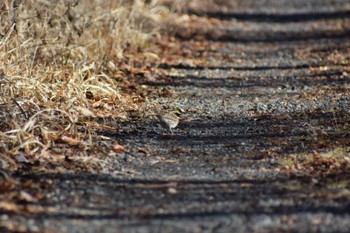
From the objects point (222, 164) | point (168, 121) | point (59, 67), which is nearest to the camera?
point (222, 164)

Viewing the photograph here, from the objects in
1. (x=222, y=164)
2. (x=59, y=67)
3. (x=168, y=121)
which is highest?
(x=59, y=67)

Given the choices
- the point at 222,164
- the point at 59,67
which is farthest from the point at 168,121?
the point at 59,67

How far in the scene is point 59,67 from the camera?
7.16 metres

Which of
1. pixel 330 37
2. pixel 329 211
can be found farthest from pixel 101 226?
pixel 330 37

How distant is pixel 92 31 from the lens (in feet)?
27.5

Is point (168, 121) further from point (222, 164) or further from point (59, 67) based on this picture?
point (59, 67)

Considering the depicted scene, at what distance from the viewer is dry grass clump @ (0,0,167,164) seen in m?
5.46

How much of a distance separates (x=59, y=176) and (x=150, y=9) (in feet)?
20.5

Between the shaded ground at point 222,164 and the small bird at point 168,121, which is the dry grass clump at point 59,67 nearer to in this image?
the shaded ground at point 222,164

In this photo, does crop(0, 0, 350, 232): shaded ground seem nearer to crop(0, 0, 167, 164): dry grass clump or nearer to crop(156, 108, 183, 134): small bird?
crop(156, 108, 183, 134): small bird

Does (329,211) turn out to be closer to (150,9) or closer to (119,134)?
(119,134)

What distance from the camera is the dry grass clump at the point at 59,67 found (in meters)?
5.46

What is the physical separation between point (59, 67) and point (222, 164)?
2.54 metres

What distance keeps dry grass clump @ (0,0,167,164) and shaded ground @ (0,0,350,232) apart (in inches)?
13.7
